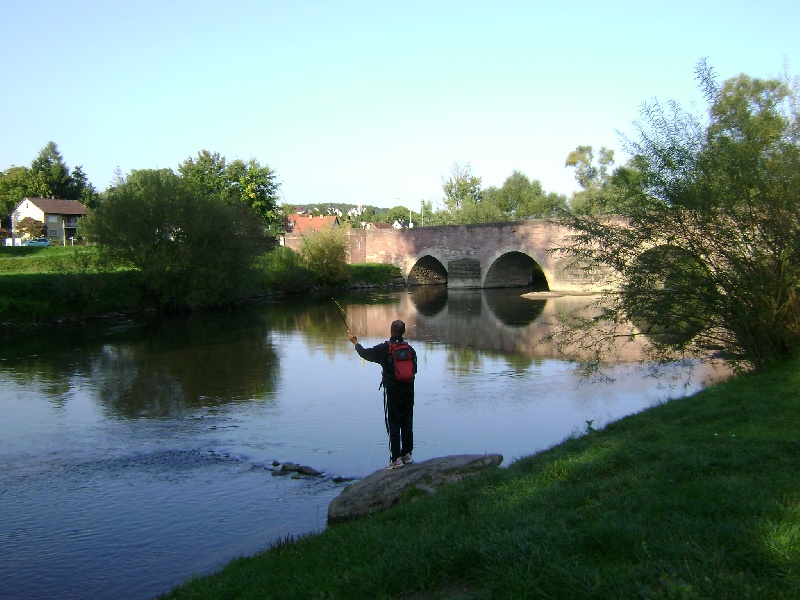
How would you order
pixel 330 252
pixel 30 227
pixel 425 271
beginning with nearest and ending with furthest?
pixel 330 252
pixel 425 271
pixel 30 227

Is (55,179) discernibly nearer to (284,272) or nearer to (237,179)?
(237,179)

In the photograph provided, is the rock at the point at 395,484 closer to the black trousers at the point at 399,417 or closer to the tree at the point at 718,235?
the black trousers at the point at 399,417

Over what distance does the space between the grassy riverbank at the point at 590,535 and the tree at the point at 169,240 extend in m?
25.7

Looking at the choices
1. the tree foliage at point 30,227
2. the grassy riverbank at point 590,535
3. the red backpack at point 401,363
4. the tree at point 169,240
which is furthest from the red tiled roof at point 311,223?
the grassy riverbank at point 590,535

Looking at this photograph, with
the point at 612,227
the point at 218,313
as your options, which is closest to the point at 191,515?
the point at 612,227

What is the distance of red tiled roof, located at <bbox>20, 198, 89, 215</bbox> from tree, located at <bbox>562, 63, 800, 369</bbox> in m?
63.8

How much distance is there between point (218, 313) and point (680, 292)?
892 inches

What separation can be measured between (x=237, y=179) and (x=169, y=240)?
75.4 ft

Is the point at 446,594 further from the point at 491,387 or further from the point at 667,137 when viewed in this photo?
the point at 491,387

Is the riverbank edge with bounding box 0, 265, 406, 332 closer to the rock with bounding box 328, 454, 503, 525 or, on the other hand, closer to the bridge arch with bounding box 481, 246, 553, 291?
the bridge arch with bounding box 481, 246, 553, 291

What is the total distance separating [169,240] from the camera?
29781mm

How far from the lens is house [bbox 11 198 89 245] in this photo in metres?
65.4

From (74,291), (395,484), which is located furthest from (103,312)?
(395,484)

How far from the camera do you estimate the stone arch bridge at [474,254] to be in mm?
38906
